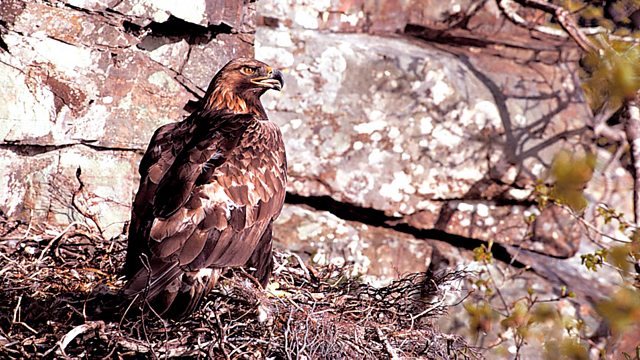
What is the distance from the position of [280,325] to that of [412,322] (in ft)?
1.94

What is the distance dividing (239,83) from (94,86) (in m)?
0.70

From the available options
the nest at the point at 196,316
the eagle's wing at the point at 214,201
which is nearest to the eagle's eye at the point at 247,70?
the eagle's wing at the point at 214,201

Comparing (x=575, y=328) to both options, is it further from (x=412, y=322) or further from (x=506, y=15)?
(x=412, y=322)

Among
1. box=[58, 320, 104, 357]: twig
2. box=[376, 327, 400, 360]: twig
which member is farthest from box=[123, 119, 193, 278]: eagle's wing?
box=[376, 327, 400, 360]: twig

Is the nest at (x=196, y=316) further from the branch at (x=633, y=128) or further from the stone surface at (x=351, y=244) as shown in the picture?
the branch at (x=633, y=128)

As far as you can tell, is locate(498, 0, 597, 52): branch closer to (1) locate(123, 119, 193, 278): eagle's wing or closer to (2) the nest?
(2) the nest

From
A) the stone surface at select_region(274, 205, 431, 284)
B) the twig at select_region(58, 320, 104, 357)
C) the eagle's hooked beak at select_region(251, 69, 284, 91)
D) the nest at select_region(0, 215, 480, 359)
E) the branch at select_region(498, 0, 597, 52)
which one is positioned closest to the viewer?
the twig at select_region(58, 320, 104, 357)

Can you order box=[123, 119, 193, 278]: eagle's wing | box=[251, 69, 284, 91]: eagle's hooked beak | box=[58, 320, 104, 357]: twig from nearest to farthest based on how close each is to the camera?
1. box=[58, 320, 104, 357]: twig
2. box=[123, 119, 193, 278]: eagle's wing
3. box=[251, 69, 284, 91]: eagle's hooked beak

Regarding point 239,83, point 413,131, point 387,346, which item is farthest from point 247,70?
point 387,346

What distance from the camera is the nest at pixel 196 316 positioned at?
339 cm

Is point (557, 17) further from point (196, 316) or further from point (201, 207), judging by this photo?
point (196, 316)

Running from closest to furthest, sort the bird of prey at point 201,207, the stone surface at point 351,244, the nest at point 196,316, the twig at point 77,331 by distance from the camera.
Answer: the twig at point 77,331
the nest at point 196,316
the bird of prey at point 201,207
the stone surface at point 351,244

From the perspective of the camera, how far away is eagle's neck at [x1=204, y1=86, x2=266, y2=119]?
4695 millimetres

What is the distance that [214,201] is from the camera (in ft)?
12.5
